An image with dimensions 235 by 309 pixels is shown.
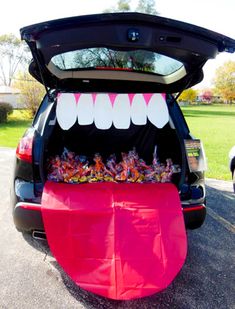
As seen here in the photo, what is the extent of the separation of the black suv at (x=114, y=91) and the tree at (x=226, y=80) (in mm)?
60137

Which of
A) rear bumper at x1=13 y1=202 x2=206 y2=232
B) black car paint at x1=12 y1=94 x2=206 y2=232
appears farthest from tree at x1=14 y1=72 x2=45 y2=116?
rear bumper at x1=13 y1=202 x2=206 y2=232

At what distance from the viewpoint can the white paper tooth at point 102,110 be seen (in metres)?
2.32

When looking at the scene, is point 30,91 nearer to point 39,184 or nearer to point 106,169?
point 106,169

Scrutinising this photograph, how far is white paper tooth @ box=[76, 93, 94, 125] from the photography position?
90.0 inches

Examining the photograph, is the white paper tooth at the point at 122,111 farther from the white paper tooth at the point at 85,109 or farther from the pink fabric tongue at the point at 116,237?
the pink fabric tongue at the point at 116,237

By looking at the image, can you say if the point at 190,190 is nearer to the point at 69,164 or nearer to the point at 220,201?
the point at 69,164

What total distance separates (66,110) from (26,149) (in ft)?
1.42

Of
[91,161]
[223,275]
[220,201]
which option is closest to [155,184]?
[91,161]

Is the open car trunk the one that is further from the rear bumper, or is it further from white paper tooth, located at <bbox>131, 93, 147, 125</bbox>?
the rear bumper

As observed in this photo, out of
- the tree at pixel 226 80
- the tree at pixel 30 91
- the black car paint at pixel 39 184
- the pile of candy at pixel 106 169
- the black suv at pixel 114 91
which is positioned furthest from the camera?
the tree at pixel 226 80

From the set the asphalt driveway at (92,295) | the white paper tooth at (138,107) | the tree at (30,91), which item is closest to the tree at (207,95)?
the tree at (30,91)

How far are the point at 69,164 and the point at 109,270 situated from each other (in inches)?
41.3

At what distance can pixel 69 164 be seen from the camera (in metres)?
2.60

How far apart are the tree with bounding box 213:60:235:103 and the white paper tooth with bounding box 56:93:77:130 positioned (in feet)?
199
